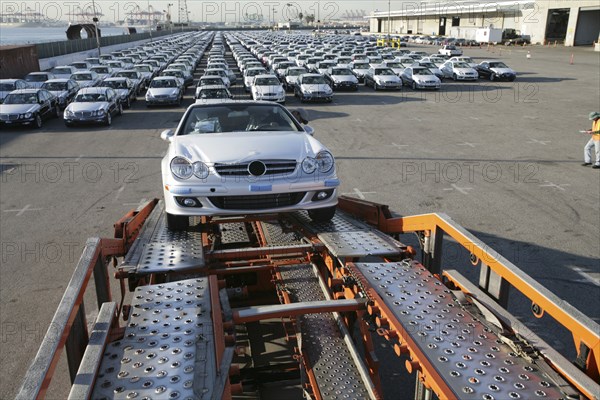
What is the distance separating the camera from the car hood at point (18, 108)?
18.4 m

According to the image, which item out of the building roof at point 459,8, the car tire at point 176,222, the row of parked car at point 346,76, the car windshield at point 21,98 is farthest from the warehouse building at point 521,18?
the car tire at point 176,222

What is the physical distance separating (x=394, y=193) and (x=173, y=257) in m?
7.13

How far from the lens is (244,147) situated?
5.63 meters

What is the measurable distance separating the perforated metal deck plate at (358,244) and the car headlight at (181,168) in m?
1.56

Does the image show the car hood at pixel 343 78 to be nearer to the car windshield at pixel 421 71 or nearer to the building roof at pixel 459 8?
the car windshield at pixel 421 71

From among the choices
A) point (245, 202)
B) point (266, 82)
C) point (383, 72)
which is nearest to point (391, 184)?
point (245, 202)

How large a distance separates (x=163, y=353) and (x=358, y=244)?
2359 mm

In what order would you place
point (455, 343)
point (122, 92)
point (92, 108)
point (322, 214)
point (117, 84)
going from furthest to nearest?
point (117, 84), point (122, 92), point (92, 108), point (322, 214), point (455, 343)

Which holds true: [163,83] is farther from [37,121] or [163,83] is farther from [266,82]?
[37,121]

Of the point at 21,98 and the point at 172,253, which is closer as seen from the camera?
the point at 172,253

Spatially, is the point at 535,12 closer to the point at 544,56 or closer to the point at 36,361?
the point at 544,56

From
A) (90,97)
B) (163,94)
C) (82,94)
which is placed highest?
(82,94)

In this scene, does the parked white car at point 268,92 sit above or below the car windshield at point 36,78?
below

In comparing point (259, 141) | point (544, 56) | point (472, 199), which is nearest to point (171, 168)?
point (259, 141)
